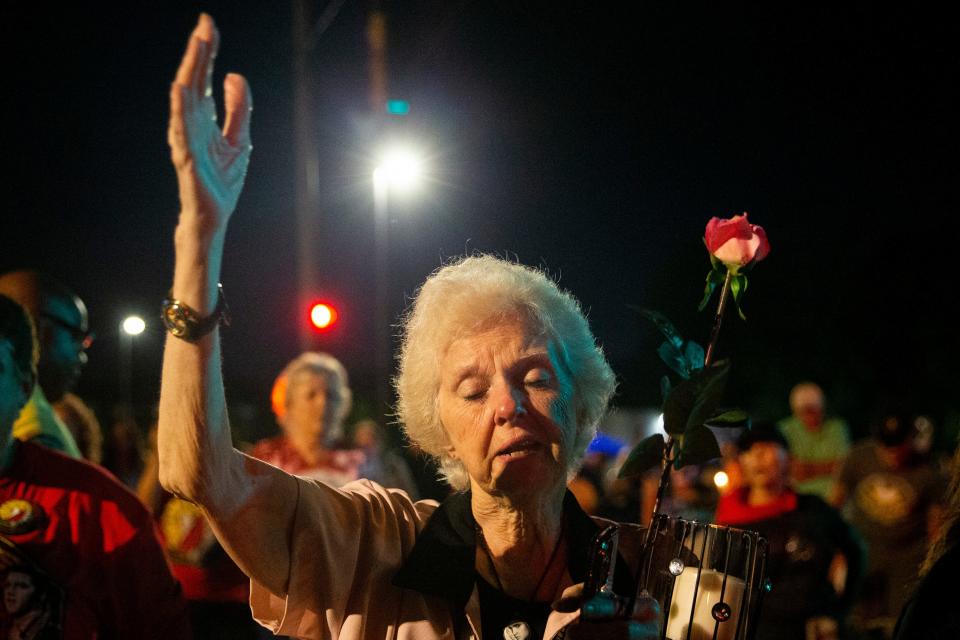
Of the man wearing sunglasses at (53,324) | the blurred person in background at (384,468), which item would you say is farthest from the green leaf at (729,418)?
the blurred person in background at (384,468)

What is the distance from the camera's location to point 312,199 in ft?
34.2

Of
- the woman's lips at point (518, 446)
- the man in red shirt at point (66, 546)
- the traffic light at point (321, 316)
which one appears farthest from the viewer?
the traffic light at point (321, 316)

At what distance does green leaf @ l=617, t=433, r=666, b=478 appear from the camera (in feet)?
6.89

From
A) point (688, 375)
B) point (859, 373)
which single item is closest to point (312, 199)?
point (688, 375)

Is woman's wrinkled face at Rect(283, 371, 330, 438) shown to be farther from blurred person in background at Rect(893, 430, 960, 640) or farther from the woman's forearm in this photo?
blurred person in background at Rect(893, 430, 960, 640)

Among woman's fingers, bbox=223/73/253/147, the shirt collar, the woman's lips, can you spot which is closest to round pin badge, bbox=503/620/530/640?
the shirt collar

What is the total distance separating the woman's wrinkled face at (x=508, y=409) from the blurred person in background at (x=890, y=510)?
5638 millimetres

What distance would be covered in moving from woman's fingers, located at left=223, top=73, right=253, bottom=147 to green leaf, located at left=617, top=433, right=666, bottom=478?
1.08 metres

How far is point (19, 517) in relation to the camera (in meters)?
2.95

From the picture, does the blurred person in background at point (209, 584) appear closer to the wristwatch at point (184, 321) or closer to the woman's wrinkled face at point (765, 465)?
the woman's wrinkled face at point (765, 465)

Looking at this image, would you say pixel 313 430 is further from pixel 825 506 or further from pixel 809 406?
pixel 809 406

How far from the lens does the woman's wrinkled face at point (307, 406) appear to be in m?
5.91

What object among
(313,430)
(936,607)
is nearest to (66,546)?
(936,607)

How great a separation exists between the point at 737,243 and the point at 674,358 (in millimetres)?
286
